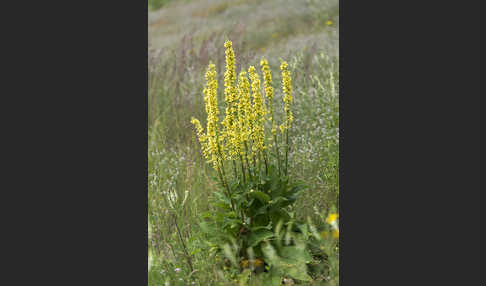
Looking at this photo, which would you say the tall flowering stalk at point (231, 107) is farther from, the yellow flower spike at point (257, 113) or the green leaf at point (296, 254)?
the green leaf at point (296, 254)

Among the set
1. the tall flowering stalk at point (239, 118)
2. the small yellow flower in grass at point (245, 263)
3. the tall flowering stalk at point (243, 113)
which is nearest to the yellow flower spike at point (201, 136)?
the tall flowering stalk at point (239, 118)

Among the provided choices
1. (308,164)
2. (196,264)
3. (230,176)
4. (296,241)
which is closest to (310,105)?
(308,164)

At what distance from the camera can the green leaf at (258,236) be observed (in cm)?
416

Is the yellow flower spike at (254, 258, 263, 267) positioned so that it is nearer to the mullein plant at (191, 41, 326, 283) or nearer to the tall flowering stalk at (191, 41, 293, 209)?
the mullein plant at (191, 41, 326, 283)

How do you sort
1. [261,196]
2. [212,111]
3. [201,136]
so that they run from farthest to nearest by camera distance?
1. [201,136]
2. [261,196]
3. [212,111]

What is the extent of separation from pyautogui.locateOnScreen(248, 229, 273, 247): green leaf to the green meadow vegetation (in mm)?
15

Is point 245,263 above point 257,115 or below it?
below

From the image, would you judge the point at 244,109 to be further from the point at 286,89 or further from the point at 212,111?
the point at 286,89

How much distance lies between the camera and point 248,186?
14.0 feet

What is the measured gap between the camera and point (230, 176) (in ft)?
15.6

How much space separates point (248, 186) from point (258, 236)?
0.47 m

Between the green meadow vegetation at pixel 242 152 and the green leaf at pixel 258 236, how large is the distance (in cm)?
1

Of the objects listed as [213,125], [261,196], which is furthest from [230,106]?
[261,196]

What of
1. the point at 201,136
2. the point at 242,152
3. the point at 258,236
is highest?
the point at 201,136
